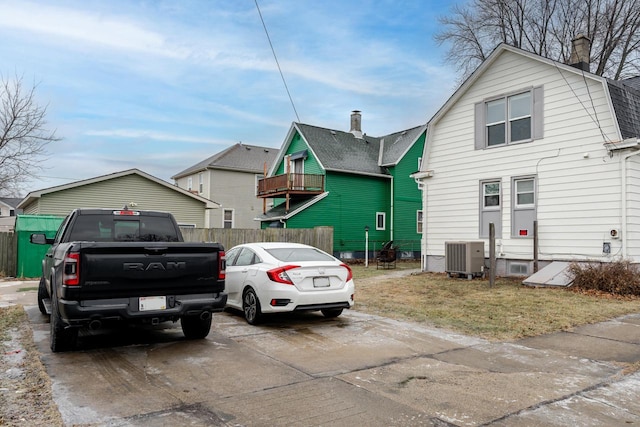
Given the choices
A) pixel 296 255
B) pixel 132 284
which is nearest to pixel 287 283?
pixel 296 255

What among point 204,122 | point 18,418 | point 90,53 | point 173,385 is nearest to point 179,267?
point 173,385

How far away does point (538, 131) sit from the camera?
14086 millimetres

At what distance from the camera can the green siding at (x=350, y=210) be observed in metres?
26.2

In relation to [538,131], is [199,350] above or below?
below

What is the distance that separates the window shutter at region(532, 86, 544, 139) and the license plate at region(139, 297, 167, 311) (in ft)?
40.5

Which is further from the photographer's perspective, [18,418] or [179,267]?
[179,267]

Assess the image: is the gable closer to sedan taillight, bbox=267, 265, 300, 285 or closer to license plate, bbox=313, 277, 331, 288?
license plate, bbox=313, 277, 331, 288

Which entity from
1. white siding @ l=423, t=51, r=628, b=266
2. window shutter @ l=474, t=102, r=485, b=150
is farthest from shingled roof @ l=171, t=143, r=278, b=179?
window shutter @ l=474, t=102, r=485, b=150

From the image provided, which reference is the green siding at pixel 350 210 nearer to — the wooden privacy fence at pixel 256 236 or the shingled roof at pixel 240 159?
the wooden privacy fence at pixel 256 236

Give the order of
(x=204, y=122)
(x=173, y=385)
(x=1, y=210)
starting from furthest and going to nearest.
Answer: (x=1, y=210) < (x=204, y=122) < (x=173, y=385)

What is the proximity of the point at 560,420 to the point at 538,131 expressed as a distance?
1195 cm

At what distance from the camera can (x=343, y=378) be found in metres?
4.91

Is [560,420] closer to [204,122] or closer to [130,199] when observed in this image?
[204,122]

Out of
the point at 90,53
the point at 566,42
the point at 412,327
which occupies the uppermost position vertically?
the point at 566,42
